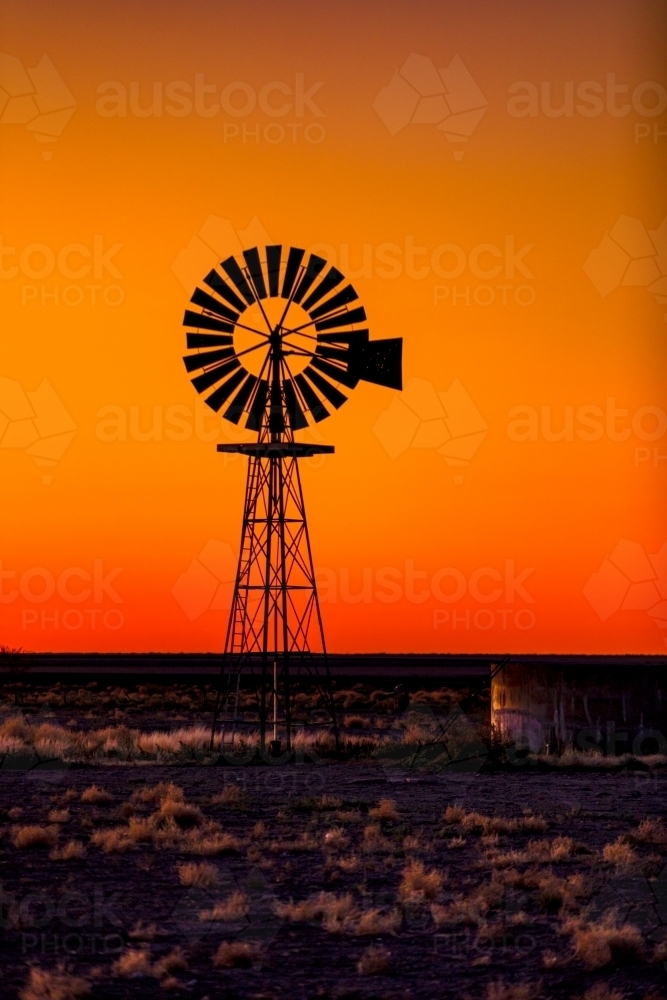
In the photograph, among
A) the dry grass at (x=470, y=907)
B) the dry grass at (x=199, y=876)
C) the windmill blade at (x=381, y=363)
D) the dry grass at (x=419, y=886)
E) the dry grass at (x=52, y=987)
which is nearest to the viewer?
the dry grass at (x=52, y=987)

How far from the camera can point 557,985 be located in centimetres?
1132

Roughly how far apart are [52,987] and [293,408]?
17.0 m

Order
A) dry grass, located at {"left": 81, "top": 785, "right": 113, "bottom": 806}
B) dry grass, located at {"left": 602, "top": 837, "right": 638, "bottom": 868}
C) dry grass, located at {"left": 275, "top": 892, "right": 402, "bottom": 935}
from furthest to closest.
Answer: dry grass, located at {"left": 81, "top": 785, "right": 113, "bottom": 806} → dry grass, located at {"left": 602, "top": 837, "right": 638, "bottom": 868} → dry grass, located at {"left": 275, "top": 892, "right": 402, "bottom": 935}

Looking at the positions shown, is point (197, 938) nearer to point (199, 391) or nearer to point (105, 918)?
point (105, 918)

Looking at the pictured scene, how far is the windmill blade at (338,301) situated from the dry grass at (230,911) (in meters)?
14.9

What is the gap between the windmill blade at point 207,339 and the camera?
27.1m

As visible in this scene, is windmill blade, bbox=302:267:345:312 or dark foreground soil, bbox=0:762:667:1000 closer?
dark foreground soil, bbox=0:762:667:1000

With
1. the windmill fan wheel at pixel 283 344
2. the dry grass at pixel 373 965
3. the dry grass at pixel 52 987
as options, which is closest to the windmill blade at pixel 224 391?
the windmill fan wheel at pixel 283 344

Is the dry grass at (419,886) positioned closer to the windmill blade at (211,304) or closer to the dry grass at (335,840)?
the dry grass at (335,840)

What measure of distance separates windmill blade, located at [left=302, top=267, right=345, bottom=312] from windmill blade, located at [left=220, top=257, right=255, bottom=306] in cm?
110

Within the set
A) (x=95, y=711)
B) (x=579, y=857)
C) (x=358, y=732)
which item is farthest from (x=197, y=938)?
(x=95, y=711)

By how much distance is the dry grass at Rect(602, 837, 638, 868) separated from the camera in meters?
16.6

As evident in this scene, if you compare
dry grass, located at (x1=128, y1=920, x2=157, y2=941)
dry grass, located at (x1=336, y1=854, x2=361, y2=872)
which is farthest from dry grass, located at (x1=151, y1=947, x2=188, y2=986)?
dry grass, located at (x1=336, y1=854, x2=361, y2=872)
